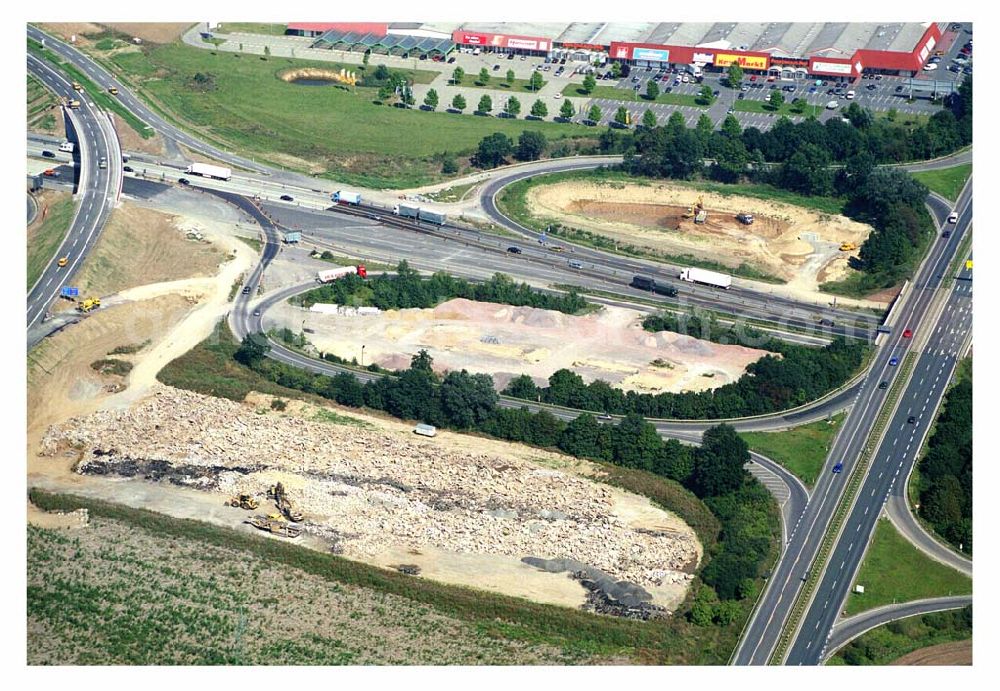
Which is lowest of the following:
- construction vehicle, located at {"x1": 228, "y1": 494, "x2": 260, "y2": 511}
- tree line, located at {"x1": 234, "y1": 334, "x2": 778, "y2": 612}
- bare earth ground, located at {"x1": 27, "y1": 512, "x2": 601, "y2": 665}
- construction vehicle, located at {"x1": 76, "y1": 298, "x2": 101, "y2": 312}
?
bare earth ground, located at {"x1": 27, "y1": 512, "x2": 601, "y2": 665}

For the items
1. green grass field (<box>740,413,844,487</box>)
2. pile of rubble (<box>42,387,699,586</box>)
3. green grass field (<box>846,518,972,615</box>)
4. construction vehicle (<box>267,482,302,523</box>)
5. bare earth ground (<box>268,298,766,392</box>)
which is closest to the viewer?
green grass field (<box>846,518,972,615</box>)

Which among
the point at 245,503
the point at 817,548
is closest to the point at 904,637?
the point at 817,548

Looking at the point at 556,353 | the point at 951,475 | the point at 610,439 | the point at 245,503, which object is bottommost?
the point at 245,503

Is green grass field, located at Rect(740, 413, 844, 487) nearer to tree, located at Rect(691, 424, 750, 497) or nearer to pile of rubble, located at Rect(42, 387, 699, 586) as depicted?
tree, located at Rect(691, 424, 750, 497)

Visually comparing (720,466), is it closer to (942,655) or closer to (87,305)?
(942,655)

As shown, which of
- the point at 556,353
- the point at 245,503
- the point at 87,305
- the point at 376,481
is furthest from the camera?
the point at 87,305

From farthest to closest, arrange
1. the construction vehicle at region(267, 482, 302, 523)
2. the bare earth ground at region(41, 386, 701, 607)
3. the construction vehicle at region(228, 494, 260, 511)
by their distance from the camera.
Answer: the construction vehicle at region(228, 494, 260, 511), the construction vehicle at region(267, 482, 302, 523), the bare earth ground at region(41, 386, 701, 607)

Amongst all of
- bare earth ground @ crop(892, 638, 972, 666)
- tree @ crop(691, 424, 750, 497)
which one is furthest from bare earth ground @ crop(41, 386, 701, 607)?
bare earth ground @ crop(892, 638, 972, 666)
